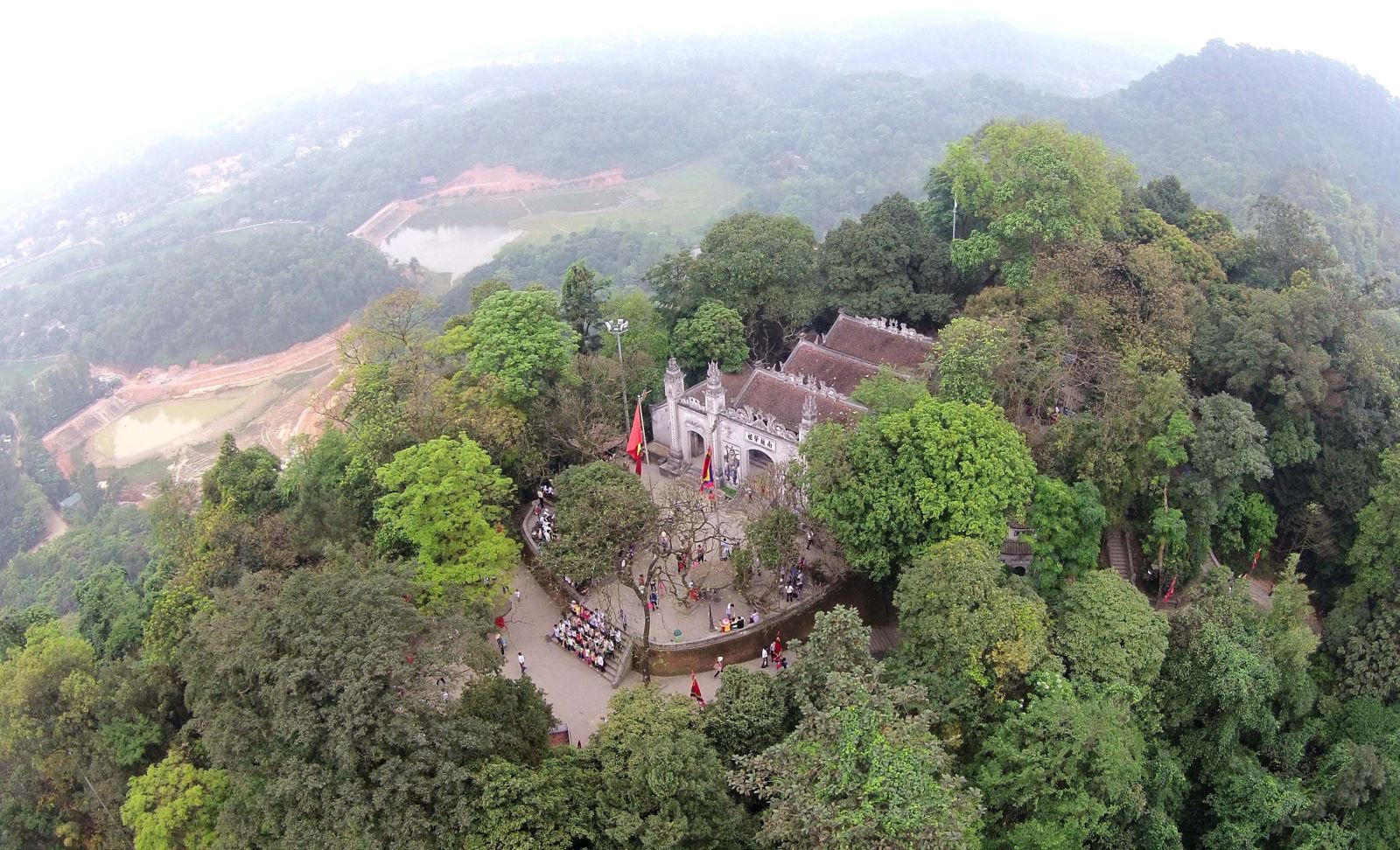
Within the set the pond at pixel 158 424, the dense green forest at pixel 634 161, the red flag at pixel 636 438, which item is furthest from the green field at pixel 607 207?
the red flag at pixel 636 438

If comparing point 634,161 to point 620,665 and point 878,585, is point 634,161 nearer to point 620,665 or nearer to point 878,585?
point 878,585

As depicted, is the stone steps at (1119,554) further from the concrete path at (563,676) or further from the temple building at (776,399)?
the concrete path at (563,676)

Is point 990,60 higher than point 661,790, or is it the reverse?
point 661,790

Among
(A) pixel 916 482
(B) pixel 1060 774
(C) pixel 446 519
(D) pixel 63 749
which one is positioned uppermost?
(A) pixel 916 482

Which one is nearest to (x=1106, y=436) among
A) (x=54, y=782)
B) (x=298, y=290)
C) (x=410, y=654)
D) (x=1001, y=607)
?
(x=1001, y=607)

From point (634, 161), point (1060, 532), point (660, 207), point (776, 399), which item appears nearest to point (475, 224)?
point (660, 207)

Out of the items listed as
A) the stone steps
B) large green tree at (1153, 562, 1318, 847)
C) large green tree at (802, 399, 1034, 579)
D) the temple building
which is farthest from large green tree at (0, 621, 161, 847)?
the stone steps

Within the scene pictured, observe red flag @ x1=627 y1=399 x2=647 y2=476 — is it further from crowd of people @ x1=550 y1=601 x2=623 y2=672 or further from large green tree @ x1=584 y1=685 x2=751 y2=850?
large green tree @ x1=584 y1=685 x2=751 y2=850
